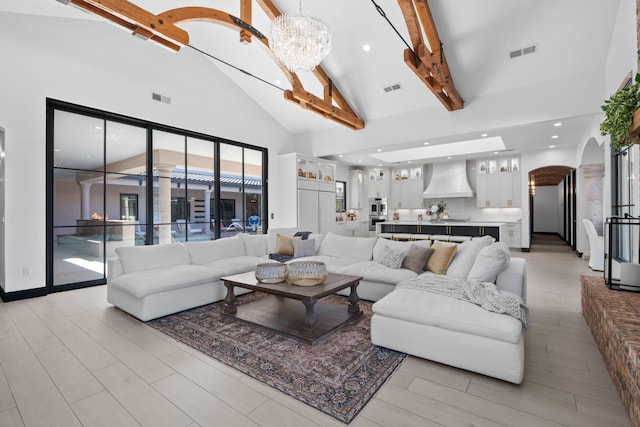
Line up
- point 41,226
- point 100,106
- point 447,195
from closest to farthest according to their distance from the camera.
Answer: point 41,226 → point 100,106 → point 447,195

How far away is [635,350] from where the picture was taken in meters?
1.67

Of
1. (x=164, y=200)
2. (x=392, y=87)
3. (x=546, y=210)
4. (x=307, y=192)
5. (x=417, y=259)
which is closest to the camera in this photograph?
(x=417, y=259)

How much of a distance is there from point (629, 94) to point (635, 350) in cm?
198

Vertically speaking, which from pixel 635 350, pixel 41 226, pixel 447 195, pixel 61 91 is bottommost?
pixel 635 350

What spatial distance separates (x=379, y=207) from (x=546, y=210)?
30.3ft

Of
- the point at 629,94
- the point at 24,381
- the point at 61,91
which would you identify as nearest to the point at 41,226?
the point at 61,91

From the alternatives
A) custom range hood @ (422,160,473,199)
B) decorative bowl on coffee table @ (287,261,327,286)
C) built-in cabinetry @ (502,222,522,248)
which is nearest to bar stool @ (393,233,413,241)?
custom range hood @ (422,160,473,199)

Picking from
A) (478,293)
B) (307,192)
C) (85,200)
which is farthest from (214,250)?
(307,192)

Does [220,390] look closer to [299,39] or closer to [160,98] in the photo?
[299,39]

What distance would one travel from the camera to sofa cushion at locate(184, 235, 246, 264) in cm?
447

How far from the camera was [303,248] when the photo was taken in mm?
5188

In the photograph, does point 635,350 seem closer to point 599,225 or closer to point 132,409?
point 132,409

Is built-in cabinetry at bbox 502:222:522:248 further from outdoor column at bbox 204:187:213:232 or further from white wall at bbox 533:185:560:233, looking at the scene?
outdoor column at bbox 204:187:213:232

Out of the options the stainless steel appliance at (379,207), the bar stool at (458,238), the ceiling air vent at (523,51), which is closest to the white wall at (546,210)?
the stainless steel appliance at (379,207)
